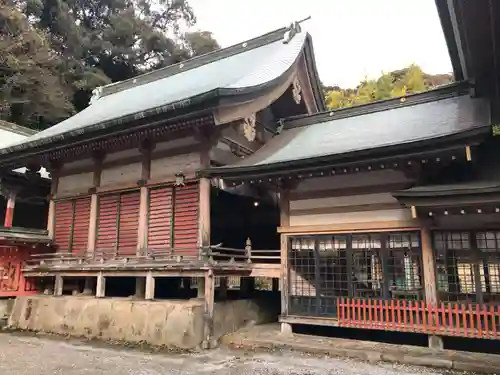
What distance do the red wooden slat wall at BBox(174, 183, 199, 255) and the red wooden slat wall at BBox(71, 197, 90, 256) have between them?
12.3 feet

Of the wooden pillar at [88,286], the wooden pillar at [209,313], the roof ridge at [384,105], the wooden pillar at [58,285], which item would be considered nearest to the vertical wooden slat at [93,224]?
the wooden pillar at [88,286]

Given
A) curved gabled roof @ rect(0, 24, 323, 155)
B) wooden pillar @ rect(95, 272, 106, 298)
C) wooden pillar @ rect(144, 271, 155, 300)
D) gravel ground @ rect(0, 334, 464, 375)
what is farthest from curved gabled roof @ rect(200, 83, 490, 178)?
wooden pillar @ rect(95, 272, 106, 298)

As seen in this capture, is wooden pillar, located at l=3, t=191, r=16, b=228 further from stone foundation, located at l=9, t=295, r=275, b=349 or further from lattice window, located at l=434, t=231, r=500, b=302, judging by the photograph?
lattice window, located at l=434, t=231, r=500, b=302

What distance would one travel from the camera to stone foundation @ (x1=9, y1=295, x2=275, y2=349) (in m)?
9.15

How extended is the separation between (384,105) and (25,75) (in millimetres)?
23010

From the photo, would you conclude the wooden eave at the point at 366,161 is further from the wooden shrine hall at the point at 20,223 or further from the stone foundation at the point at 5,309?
the stone foundation at the point at 5,309

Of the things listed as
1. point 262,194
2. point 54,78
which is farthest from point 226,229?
point 54,78

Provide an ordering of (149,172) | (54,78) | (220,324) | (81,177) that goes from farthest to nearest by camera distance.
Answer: (54,78) → (81,177) → (149,172) → (220,324)

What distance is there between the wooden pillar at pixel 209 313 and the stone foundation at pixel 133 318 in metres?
0.12

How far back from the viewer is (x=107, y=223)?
40.8 ft

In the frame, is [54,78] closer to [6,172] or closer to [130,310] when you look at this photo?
[6,172]

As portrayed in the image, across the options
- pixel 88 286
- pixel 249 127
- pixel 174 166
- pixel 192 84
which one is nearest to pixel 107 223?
pixel 88 286

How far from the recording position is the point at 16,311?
12.3 m

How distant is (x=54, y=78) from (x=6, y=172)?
15.3 metres
